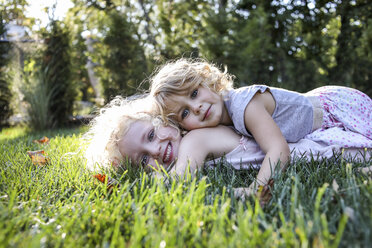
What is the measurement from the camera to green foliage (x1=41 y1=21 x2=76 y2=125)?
6633 mm

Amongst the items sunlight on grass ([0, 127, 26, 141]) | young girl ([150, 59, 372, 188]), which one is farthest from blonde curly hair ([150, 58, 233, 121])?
sunlight on grass ([0, 127, 26, 141])

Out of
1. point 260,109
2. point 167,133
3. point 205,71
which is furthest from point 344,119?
point 167,133

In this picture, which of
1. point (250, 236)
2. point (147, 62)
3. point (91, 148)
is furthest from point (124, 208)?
point (147, 62)

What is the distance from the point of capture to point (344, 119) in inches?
97.5

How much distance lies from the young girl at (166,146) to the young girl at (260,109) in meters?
0.09

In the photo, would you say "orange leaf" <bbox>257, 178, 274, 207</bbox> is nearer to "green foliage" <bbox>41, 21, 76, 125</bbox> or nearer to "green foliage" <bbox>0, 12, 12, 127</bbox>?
"green foliage" <bbox>41, 21, 76, 125</bbox>

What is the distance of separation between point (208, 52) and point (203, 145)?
445 centimetres

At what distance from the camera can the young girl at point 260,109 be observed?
2.12 meters

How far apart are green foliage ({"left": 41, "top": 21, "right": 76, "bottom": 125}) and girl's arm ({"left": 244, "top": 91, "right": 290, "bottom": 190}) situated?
5375mm

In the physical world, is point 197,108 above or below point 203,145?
above

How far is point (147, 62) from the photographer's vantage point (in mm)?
7418

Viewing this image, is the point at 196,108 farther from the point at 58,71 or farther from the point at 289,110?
the point at 58,71

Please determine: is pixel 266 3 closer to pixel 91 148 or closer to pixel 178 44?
pixel 178 44

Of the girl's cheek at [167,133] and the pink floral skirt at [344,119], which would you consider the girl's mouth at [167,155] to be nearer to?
the girl's cheek at [167,133]
